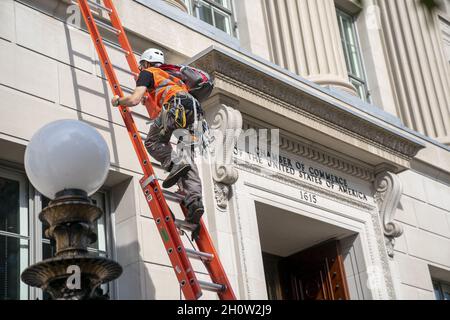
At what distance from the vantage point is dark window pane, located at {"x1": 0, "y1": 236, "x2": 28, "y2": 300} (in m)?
9.82

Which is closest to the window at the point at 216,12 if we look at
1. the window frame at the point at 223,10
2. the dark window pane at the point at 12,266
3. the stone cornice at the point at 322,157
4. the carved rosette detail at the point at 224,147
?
the window frame at the point at 223,10

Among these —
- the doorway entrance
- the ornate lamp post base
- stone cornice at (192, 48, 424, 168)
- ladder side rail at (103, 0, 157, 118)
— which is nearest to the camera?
the ornate lamp post base

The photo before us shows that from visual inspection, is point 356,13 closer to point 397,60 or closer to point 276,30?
point 397,60

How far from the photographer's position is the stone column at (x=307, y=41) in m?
16.1

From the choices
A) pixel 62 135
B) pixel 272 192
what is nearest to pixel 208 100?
pixel 272 192

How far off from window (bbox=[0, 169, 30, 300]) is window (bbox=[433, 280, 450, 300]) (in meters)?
8.41

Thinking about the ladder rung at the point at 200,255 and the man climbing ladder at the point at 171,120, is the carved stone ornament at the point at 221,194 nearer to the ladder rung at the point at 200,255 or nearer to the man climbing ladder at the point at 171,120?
the man climbing ladder at the point at 171,120

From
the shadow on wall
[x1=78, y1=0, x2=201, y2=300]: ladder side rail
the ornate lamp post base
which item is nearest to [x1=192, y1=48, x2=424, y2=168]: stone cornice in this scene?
the shadow on wall

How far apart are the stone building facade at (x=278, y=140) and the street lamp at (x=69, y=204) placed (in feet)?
11.7

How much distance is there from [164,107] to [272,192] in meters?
3.36

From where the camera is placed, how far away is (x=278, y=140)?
529 inches

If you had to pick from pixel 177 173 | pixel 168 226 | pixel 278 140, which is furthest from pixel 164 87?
pixel 278 140

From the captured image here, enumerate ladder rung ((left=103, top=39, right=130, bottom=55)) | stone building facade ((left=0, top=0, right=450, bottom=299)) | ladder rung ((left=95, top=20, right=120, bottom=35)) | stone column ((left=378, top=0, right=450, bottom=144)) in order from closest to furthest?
stone building facade ((left=0, top=0, right=450, bottom=299))
ladder rung ((left=95, top=20, right=120, bottom=35))
ladder rung ((left=103, top=39, right=130, bottom=55))
stone column ((left=378, top=0, right=450, bottom=144))

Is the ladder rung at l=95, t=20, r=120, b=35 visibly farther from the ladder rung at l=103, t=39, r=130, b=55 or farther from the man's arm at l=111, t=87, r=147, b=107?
the man's arm at l=111, t=87, r=147, b=107
